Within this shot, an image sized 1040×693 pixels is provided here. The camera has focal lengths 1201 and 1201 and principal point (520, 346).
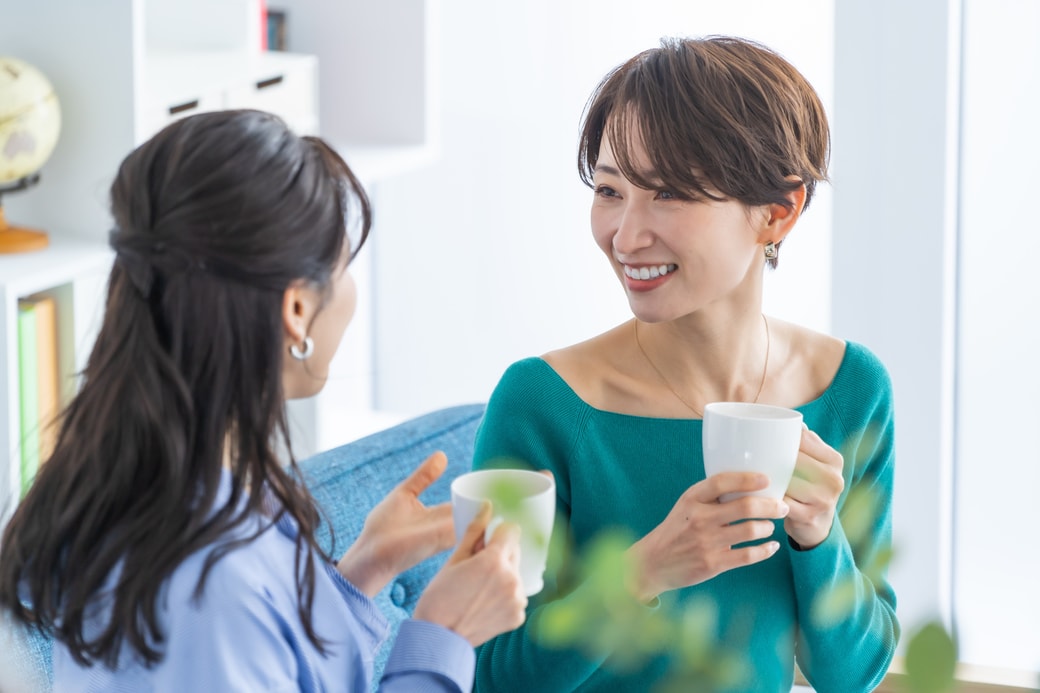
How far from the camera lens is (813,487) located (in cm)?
110

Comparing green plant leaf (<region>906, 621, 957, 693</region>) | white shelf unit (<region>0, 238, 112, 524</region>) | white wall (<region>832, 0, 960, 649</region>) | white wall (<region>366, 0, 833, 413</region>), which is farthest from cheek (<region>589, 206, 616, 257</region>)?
white wall (<region>366, 0, 833, 413</region>)

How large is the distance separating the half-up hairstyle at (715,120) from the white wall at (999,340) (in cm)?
123

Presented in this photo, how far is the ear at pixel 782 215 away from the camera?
1263 millimetres

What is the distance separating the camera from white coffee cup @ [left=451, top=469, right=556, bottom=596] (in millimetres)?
897

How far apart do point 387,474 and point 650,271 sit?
51 cm

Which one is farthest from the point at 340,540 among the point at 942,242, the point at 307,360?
the point at 942,242

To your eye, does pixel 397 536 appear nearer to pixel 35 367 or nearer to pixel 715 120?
pixel 715 120

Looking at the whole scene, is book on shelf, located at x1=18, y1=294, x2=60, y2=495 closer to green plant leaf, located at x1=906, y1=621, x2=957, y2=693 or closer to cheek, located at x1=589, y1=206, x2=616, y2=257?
cheek, located at x1=589, y1=206, x2=616, y2=257

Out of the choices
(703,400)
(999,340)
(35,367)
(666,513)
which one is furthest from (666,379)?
(999,340)

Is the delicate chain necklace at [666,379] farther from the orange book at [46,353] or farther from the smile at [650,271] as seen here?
the orange book at [46,353]

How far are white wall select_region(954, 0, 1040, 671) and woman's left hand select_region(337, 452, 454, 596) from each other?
65.6 inches

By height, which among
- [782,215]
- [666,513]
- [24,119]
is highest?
[24,119]

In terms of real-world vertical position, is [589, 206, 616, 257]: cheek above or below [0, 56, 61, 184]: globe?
below

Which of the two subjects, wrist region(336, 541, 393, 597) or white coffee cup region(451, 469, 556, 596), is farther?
wrist region(336, 541, 393, 597)
